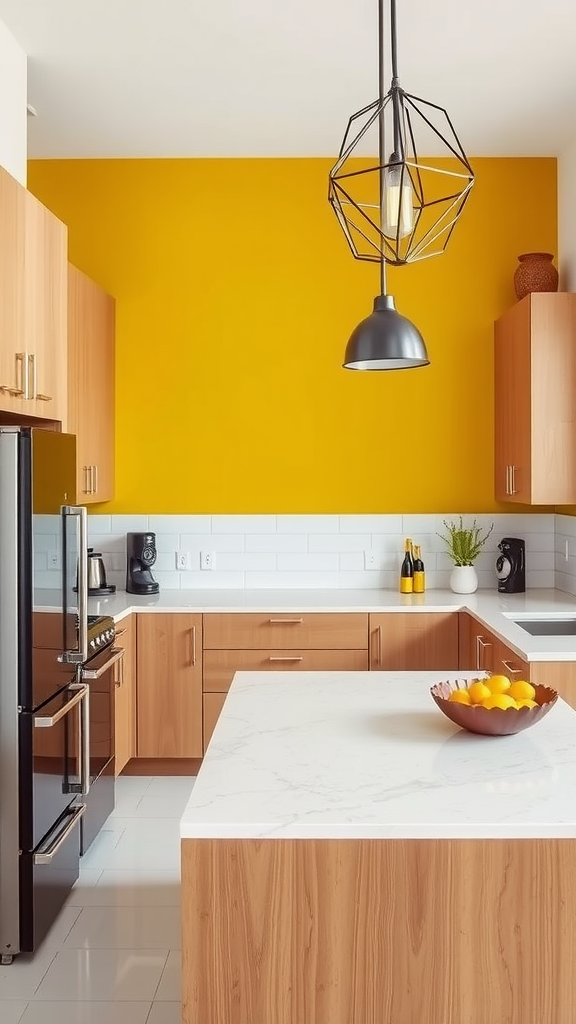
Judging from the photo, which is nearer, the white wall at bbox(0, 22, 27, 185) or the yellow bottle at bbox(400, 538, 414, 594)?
the white wall at bbox(0, 22, 27, 185)

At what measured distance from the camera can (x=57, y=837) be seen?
2.78 m

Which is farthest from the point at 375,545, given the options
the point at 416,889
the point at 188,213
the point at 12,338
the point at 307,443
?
the point at 416,889

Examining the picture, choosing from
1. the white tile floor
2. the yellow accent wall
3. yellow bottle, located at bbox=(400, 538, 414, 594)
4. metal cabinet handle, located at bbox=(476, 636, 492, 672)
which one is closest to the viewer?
the white tile floor

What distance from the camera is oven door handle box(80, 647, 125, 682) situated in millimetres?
3123

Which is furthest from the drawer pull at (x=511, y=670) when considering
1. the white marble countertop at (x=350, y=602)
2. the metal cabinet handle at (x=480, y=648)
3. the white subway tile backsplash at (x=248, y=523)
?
the white subway tile backsplash at (x=248, y=523)

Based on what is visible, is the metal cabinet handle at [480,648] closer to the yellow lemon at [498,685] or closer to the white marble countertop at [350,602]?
the white marble countertop at [350,602]

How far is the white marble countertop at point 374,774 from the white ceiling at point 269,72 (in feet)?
7.83

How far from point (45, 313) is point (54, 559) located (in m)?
0.98

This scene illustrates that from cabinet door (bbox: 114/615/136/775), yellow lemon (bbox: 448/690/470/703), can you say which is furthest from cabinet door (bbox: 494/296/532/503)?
yellow lemon (bbox: 448/690/470/703)

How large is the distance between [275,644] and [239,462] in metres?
1.07

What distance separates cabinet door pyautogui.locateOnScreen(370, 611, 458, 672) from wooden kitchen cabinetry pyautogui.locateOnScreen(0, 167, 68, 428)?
1.68m

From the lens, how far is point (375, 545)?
4.62 m

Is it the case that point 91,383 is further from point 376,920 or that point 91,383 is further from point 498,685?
point 376,920

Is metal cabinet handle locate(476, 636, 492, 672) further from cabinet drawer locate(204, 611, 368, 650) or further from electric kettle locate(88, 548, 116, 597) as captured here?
electric kettle locate(88, 548, 116, 597)
